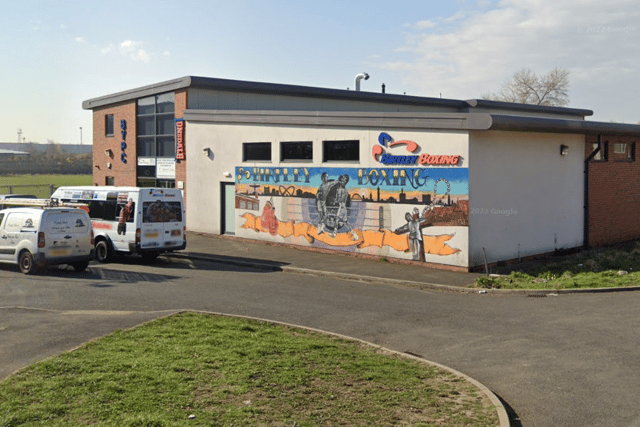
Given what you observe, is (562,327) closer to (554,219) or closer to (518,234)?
(518,234)

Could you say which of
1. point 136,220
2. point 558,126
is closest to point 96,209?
point 136,220

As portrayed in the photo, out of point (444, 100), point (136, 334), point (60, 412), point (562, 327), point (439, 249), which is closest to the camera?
point (60, 412)

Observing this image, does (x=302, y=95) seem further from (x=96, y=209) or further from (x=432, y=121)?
(x=432, y=121)

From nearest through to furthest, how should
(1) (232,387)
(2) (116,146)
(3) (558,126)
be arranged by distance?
(1) (232,387)
(3) (558,126)
(2) (116,146)

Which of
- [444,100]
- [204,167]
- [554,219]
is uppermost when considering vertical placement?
[444,100]

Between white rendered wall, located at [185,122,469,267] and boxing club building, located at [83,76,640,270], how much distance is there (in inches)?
1.6

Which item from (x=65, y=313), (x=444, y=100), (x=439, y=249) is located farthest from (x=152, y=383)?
(x=444, y=100)

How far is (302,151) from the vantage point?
76.6 ft

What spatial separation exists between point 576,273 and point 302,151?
9.69m

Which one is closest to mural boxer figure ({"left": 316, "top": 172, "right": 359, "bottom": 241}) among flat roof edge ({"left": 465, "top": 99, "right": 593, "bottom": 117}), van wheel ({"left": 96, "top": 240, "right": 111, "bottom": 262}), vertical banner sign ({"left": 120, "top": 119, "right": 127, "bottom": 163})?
van wheel ({"left": 96, "top": 240, "right": 111, "bottom": 262})

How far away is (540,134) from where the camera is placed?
2116 centimetres

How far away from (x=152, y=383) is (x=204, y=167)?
67.3 feet

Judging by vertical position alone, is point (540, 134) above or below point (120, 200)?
above

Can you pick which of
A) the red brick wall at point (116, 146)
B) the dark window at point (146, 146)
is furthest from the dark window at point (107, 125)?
the dark window at point (146, 146)
